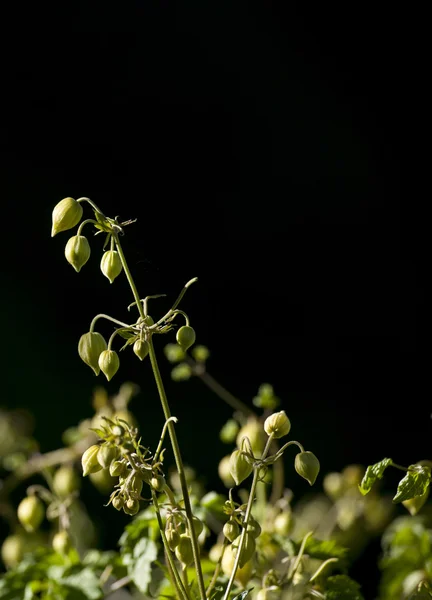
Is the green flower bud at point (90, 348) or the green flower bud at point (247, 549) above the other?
the green flower bud at point (90, 348)

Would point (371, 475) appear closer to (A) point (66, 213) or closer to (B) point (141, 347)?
(B) point (141, 347)

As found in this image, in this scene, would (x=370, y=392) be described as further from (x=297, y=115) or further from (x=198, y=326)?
(x=297, y=115)

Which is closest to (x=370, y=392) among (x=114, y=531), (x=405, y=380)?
(x=405, y=380)

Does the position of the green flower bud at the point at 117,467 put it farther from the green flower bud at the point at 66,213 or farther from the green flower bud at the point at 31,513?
the green flower bud at the point at 31,513

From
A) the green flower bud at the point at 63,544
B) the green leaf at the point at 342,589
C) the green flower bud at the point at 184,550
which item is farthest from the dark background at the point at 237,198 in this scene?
the green flower bud at the point at 184,550

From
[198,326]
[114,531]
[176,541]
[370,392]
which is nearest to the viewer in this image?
[176,541]
